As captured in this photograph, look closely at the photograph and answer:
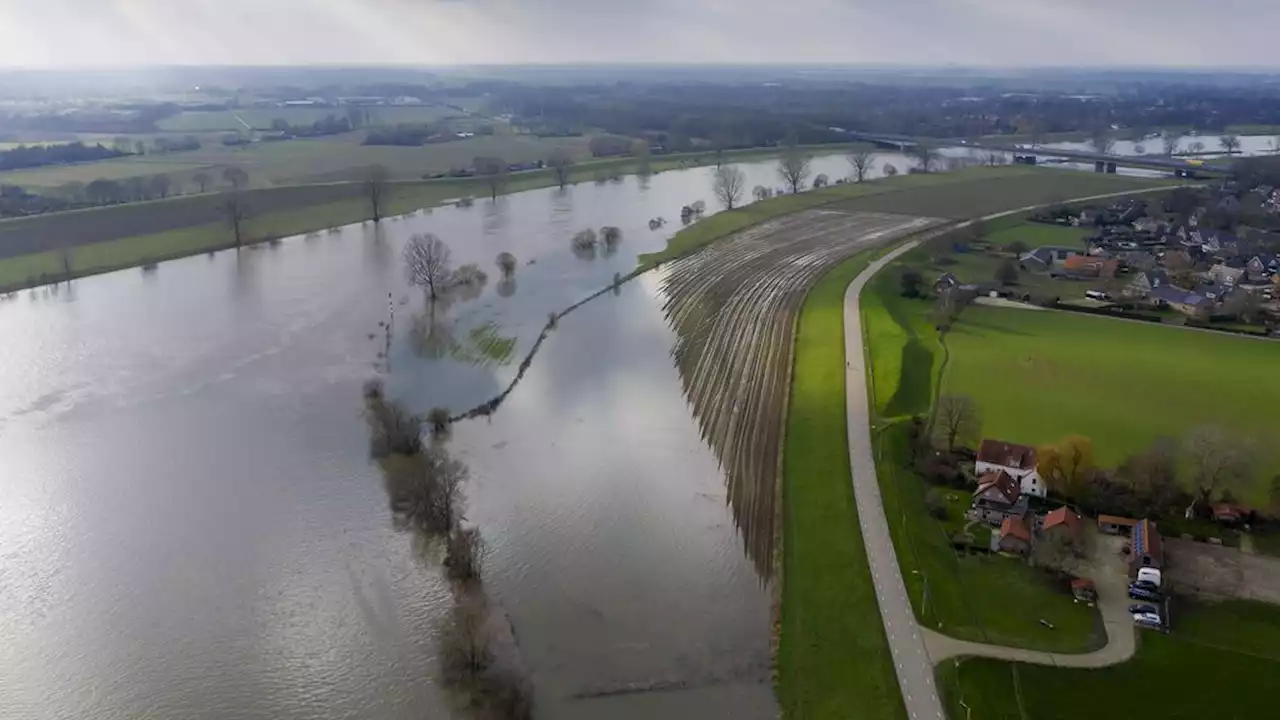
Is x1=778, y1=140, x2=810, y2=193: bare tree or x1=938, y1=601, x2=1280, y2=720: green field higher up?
x1=778, y1=140, x2=810, y2=193: bare tree

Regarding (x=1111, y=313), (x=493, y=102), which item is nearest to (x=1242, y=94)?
(x=493, y=102)

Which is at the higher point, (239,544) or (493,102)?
(493,102)

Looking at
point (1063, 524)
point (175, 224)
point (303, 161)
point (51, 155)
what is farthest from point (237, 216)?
point (1063, 524)

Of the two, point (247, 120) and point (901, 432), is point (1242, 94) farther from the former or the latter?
point (901, 432)

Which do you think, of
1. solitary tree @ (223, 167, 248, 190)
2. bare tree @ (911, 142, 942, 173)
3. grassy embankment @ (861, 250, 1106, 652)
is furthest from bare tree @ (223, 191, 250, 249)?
bare tree @ (911, 142, 942, 173)

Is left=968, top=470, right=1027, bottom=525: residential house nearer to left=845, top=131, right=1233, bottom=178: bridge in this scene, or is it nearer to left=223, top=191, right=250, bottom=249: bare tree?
left=223, top=191, right=250, bottom=249: bare tree

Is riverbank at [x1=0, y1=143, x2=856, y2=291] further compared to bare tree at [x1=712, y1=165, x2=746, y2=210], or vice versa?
bare tree at [x1=712, y1=165, x2=746, y2=210]

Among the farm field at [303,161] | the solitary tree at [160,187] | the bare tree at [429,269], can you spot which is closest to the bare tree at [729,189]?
the farm field at [303,161]
